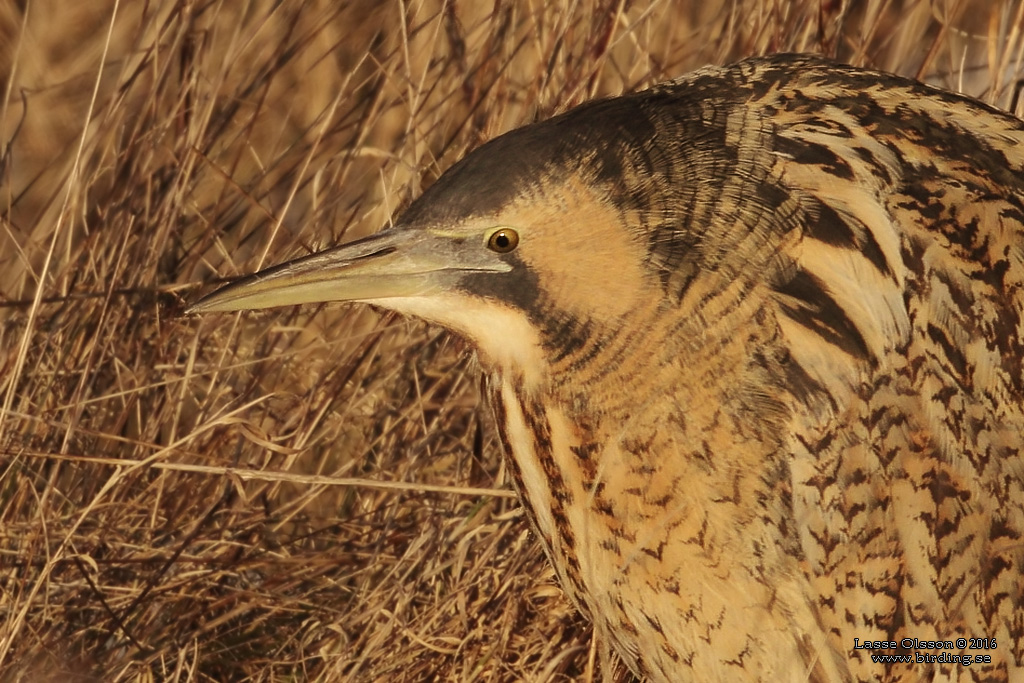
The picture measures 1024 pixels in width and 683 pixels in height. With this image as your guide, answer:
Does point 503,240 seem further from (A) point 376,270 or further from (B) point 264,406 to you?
(B) point 264,406

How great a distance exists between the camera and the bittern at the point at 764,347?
199 cm

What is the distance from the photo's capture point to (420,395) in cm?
302

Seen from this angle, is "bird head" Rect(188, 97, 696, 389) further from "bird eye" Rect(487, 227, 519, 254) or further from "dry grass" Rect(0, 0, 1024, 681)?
"dry grass" Rect(0, 0, 1024, 681)

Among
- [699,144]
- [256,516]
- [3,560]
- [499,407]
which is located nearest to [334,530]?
[256,516]

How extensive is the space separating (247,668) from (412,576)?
339 millimetres

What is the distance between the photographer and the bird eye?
6.52 ft

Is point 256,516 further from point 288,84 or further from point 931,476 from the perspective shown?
point 288,84

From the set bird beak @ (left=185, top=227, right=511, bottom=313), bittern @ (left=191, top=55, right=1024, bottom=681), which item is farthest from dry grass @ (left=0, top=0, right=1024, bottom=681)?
bittern @ (left=191, top=55, right=1024, bottom=681)

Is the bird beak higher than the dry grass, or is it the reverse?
the bird beak

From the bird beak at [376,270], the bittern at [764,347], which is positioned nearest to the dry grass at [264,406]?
the bird beak at [376,270]

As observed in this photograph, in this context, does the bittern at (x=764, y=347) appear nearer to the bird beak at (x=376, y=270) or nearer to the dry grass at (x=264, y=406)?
the bird beak at (x=376, y=270)

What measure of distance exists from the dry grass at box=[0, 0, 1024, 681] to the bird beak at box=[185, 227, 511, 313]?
423mm

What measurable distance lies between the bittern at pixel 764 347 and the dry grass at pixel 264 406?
1.89 feet

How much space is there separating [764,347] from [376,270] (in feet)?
1.69
